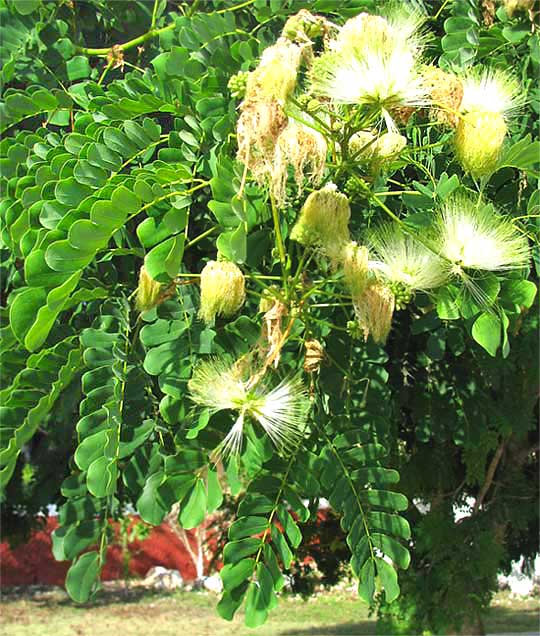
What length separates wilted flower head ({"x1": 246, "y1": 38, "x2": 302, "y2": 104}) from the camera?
1771 mm

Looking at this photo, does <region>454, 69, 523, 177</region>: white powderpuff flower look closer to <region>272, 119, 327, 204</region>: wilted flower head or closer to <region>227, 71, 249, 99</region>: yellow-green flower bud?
<region>272, 119, 327, 204</region>: wilted flower head

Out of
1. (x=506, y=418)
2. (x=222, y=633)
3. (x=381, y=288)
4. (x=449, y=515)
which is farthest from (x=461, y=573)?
(x=222, y=633)

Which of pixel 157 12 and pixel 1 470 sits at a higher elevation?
pixel 157 12

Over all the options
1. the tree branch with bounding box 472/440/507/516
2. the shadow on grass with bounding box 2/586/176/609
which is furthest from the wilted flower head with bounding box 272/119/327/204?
the shadow on grass with bounding box 2/586/176/609

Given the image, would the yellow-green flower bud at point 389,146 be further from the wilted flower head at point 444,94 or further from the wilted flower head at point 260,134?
the wilted flower head at point 260,134

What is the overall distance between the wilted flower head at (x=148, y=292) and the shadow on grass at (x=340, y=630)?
6.41 m

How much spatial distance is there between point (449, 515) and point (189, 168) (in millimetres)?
2435

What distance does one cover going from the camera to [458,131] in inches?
74.0

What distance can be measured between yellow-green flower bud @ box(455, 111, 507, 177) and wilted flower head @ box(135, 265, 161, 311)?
67 centimetres

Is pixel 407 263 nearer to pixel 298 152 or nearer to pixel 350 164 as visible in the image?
pixel 350 164

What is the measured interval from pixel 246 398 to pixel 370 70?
672 millimetres

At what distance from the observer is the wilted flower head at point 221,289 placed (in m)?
1.84

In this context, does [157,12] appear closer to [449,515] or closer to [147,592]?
[449,515]

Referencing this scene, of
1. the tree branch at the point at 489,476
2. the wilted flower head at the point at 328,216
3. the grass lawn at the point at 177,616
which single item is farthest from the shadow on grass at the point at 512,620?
the wilted flower head at the point at 328,216
